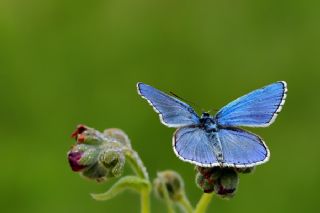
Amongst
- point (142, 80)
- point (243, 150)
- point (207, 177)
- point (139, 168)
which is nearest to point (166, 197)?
point (139, 168)

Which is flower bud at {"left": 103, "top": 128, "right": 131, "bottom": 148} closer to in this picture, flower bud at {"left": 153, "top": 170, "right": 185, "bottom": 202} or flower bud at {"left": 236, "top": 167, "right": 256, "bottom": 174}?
flower bud at {"left": 153, "top": 170, "right": 185, "bottom": 202}

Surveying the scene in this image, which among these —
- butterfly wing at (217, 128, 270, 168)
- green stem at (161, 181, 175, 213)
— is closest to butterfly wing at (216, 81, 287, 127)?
butterfly wing at (217, 128, 270, 168)

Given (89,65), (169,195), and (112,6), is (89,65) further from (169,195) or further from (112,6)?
(169,195)

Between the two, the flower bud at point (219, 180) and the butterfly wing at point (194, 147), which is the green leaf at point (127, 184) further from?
the butterfly wing at point (194, 147)

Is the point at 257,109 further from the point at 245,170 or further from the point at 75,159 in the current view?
the point at 75,159

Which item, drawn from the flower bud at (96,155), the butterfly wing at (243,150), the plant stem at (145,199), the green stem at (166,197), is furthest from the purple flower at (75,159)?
the butterfly wing at (243,150)

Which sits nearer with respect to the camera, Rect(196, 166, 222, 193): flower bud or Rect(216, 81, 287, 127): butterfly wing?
Rect(216, 81, 287, 127): butterfly wing

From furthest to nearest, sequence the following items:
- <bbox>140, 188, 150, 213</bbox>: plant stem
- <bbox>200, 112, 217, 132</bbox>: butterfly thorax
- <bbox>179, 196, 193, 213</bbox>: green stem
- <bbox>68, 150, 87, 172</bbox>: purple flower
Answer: <bbox>179, 196, 193, 213</bbox>: green stem
<bbox>140, 188, 150, 213</bbox>: plant stem
<bbox>68, 150, 87, 172</bbox>: purple flower
<bbox>200, 112, 217, 132</bbox>: butterfly thorax
